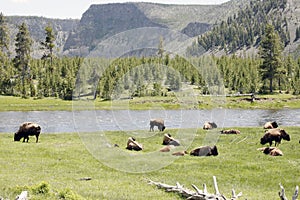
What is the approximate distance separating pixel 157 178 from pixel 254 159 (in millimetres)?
7544

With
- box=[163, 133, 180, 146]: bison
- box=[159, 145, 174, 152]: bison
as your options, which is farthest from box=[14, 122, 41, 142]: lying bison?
box=[159, 145, 174, 152]: bison

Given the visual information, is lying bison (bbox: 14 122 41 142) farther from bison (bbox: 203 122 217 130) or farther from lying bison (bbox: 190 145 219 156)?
bison (bbox: 203 122 217 130)

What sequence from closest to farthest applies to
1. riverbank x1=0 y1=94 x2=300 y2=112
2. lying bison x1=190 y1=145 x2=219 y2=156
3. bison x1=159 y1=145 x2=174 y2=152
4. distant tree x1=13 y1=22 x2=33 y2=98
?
lying bison x1=190 y1=145 x2=219 y2=156, bison x1=159 y1=145 x2=174 y2=152, riverbank x1=0 y1=94 x2=300 y2=112, distant tree x1=13 y1=22 x2=33 y2=98

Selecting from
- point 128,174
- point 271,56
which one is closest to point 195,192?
point 128,174

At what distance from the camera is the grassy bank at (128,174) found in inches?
747

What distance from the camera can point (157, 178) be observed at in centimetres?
2261

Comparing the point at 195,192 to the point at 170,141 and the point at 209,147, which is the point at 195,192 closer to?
the point at 209,147

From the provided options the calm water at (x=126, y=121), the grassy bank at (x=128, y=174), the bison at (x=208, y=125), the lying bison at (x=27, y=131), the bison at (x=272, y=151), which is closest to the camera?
the grassy bank at (x=128, y=174)

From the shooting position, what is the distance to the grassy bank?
18984 mm

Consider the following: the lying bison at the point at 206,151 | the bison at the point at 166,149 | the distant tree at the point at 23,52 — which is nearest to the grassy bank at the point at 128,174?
the lying bison at the point at 206,151

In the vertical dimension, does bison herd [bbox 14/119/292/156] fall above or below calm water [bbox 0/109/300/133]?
above

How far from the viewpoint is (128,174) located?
2400cm

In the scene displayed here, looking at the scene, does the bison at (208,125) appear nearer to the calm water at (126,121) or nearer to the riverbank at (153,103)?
the calm water at (126,121)

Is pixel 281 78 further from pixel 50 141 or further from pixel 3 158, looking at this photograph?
pixel 3 158
